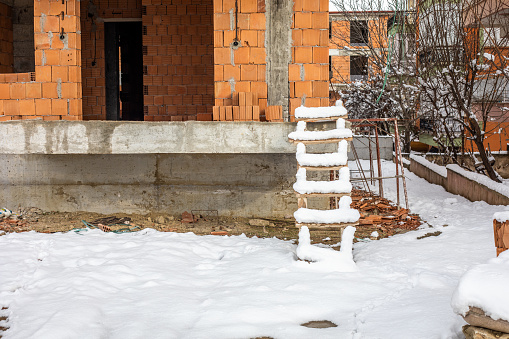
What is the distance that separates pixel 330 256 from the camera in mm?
4969

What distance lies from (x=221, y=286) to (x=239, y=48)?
11.6 ft

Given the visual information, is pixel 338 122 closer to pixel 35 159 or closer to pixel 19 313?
pixel 19 313

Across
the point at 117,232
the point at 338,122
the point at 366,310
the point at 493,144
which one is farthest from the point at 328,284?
the point at 493,144

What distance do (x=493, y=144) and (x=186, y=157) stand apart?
16437 mm

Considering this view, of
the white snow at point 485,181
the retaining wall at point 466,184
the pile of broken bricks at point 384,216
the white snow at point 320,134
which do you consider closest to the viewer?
the white snow at point 320,134

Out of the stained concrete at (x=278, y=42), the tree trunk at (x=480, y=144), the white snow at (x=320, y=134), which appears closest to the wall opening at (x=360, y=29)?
the tree trunk at (x=480, y=144)

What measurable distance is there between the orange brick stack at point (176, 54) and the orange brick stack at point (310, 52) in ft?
7.69

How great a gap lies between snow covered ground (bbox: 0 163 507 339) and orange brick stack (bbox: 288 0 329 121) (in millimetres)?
2162

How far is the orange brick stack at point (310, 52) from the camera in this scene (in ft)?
21.9

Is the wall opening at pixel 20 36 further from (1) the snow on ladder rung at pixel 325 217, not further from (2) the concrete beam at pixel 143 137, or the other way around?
(1) the snow on ladder rung at pixel 325 217

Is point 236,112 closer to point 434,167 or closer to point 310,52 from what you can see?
point 310,52

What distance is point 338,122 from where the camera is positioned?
19.1 feet

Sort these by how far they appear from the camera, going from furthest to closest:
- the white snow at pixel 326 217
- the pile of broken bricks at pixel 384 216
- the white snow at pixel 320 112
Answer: the pile of broken bricks at pixel 384 216 → the white snow at pixel 320 112 → the white snow at pixel 326 217

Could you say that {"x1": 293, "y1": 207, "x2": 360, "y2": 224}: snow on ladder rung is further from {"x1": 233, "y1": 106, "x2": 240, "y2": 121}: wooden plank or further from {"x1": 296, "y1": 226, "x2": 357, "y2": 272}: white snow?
{"x1": 233, "y1": 106, "x2": 240, "y2": 121}: wooden plank
